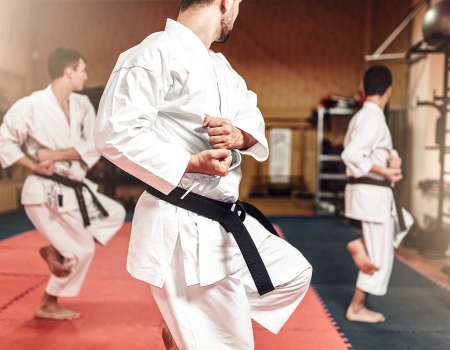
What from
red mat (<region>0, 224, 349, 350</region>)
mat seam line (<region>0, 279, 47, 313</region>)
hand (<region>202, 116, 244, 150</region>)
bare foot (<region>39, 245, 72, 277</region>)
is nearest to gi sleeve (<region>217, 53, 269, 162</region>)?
hand (<region>202, 116, 244, 150</region>)

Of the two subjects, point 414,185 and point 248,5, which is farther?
point 248,5

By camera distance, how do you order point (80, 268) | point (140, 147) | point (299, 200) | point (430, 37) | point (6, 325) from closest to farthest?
point (140, 147)
point (6, 325)
point (80, 268)
point (430, 37)
point (299, 200)

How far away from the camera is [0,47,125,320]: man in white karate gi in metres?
2.42

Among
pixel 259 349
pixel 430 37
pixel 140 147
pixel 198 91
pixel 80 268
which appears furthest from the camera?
pixel 430 37

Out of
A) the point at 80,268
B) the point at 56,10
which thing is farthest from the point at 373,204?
the point at 56,10

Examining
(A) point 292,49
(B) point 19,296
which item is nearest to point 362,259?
(B) point 19,296

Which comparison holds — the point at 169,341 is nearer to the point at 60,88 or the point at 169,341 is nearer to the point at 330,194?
the point at 60,88

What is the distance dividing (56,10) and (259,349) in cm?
633

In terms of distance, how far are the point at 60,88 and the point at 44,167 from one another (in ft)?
1.64

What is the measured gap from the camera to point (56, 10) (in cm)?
666

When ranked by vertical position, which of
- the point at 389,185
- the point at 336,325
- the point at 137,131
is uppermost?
the point at 137,131

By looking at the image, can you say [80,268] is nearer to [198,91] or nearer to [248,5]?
[198,91]

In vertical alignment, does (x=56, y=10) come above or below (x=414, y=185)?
above

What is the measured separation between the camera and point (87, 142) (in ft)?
8.48
